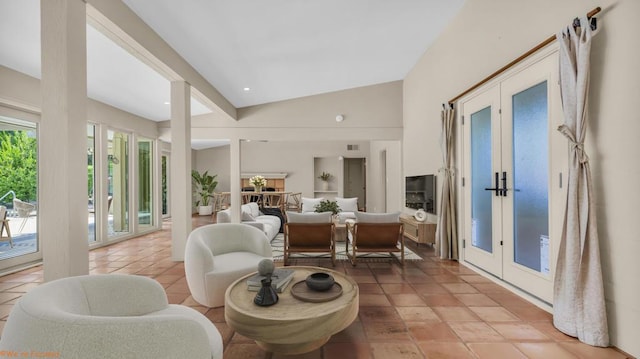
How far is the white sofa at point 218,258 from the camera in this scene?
8.28 ft

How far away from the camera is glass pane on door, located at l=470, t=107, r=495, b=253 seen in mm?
3475

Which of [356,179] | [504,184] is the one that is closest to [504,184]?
[504,184]

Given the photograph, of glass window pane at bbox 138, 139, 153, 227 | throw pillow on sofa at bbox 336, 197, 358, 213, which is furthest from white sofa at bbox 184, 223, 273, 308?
glass window pane at bbox 138, 139, 153, 227

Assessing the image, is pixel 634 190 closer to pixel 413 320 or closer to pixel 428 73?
Result: pixel 413 320

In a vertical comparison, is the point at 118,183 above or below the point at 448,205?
above

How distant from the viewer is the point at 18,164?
3.92m

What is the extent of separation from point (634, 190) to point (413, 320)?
1727mm

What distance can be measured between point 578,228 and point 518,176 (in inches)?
39.5

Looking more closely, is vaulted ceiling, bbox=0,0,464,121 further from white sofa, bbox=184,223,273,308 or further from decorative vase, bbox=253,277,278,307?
decorative vase, bbox=253,277,278,307

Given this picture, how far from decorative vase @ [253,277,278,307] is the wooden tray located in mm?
157

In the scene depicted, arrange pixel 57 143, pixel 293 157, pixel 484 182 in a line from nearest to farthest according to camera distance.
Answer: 1. pixel 57 143
2. pixel 484 182
3. pixel 293 157

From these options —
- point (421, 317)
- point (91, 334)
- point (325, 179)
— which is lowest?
point (421, 317)

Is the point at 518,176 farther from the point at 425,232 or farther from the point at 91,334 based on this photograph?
the point at 91,334

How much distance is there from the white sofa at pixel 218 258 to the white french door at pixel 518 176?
258 cm
